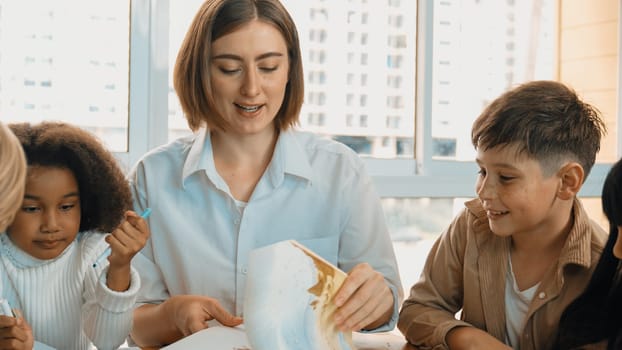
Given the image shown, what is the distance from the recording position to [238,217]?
1468mm

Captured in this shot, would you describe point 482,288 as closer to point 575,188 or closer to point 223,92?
point 575,188

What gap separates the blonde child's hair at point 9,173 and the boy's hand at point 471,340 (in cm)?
78

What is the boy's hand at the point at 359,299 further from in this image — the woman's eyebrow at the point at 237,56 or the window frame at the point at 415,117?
the window frame at the point at 415,117

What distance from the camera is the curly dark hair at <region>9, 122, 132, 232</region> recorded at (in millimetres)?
1229

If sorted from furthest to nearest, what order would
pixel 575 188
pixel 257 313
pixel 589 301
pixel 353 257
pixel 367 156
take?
pixel 367 156, pixel 353 257, pixel 575 188, pixel 589 301, pixel 257 313

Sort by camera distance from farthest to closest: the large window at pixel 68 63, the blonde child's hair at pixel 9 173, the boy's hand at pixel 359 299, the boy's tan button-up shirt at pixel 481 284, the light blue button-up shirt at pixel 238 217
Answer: the large window at pixel 68 63
the light blue button-up shirt at pixel 238 217
the boy's tan button-up shirt at pixel 481 284
the boy's hand at pixel 359 299
the blonde child's hair at pixel 9 173

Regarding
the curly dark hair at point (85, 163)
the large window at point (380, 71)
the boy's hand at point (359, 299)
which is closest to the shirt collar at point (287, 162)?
the curly dark hair at point (85, 163)

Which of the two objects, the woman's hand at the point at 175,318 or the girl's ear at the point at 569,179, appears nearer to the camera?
the woman's hand at the point at 175,318

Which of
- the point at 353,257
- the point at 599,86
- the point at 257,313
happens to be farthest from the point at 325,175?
A: the point at 599,86

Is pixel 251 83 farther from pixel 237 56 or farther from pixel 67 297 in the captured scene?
pixel 67 297

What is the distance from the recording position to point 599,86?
3152mm

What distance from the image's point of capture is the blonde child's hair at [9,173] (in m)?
0.95

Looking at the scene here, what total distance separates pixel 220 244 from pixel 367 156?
4.31 ft

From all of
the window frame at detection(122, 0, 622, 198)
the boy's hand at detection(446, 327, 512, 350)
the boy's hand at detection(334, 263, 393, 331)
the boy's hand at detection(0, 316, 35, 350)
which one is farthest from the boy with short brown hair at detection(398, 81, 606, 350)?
the window frame at detection(122, 0, 622, 198)
